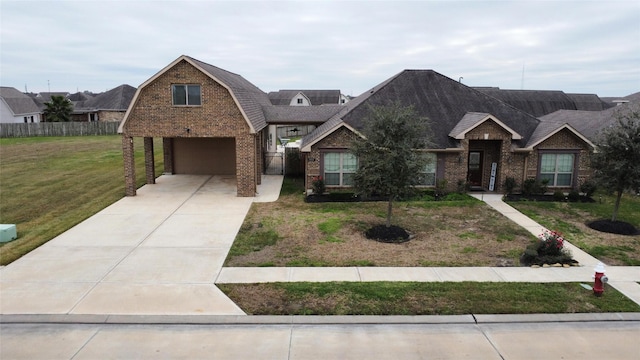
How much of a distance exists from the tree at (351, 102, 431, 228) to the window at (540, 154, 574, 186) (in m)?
9.62

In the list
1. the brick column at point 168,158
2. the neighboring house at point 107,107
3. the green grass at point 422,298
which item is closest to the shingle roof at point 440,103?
the brick column at point 168,158

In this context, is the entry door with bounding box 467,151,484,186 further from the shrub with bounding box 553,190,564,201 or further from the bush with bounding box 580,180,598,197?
the bush with bounding box 580,180,598,197

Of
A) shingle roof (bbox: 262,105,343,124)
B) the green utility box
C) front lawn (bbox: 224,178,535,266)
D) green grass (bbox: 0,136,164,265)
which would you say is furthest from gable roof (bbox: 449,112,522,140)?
the green utility box

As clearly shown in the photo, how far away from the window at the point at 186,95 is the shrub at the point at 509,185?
14415 mm

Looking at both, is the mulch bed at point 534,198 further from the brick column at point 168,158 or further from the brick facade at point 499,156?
the brick column at point 168,158

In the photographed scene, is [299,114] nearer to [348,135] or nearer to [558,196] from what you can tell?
[348,135]

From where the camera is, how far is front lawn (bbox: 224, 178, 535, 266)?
12500 mm

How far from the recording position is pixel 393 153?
1374 centimetres

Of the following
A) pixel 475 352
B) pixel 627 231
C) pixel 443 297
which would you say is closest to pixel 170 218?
pixel 443 297

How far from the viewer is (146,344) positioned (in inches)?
324

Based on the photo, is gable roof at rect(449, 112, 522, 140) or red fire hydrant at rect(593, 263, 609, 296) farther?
gable roof at rect(449, 112, 522, 140)

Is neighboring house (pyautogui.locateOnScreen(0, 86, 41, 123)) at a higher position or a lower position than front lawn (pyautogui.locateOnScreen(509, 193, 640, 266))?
higher

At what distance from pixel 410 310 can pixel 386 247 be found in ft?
13.6

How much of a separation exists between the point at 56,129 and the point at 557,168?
1852 inches
